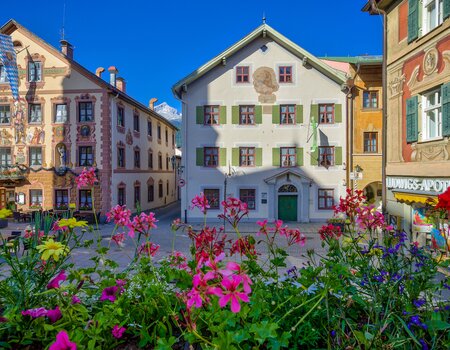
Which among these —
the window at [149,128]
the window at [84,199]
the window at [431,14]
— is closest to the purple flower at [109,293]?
the window at [431,14]

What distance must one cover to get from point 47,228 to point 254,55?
20.1 meters

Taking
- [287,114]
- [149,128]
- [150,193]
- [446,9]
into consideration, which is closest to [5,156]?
[150,193]

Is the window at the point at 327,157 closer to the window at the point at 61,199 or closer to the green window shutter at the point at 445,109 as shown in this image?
the green window shutter at the point at 445,109

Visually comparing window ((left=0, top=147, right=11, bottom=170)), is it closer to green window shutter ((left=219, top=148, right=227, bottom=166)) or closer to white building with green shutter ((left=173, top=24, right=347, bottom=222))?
white building with green shutter ((left=173, top=24, right=347, bottom=222))

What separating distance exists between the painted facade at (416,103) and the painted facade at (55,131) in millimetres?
16916

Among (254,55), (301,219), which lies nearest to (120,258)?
(301,219)

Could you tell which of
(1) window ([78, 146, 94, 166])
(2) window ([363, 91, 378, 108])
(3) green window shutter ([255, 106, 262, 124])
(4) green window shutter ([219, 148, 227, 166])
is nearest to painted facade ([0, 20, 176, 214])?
(1) window ([78, 146, 94, 166])

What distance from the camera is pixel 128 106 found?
24234mm

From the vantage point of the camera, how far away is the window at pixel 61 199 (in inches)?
847

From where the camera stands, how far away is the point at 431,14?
32.5ft

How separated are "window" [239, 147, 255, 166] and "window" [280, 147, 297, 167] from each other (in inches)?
76.2

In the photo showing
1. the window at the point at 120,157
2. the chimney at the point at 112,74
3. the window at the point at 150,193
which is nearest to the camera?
the window at the point at 120,157

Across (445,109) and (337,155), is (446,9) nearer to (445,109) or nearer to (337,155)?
(445,109)

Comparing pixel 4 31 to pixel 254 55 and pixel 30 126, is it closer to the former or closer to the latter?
pixel 30 126
